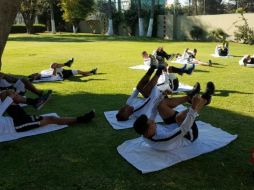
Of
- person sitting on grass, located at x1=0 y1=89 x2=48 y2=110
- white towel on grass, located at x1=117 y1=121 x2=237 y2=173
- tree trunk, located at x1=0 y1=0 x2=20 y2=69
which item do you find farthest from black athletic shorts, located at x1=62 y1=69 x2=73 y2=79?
white towel on grass, located at x1=117 y1=121 x2=237 y2=173

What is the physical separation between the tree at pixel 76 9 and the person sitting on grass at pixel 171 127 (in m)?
35.6

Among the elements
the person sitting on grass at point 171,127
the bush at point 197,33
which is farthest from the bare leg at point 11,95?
the bush at point 197,33

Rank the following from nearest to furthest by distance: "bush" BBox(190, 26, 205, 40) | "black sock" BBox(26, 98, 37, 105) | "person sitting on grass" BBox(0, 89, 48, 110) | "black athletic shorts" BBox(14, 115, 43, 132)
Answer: "black athletic shorts" BBox(14, 115, 43, 132) < "person sitting on grass" BBox(0, 89, 48, 110) < "black sock" BBox(26, 98, 37, 105) < "bush" BBox(190, 26, 205, 40)

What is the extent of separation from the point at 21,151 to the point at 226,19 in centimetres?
2652

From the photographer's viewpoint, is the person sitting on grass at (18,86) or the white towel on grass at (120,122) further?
the person sitting on grass at (18,86)

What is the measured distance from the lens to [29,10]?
Result: 39.9m

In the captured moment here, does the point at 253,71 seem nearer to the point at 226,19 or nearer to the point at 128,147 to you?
the point at 128,147

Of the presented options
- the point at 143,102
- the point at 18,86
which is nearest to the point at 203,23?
the point at 18,86

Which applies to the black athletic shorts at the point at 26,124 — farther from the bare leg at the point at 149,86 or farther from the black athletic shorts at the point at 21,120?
the bare leg at the point at 149,86

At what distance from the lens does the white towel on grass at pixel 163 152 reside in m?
4.79

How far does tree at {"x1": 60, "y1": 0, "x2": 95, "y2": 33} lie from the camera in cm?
3944

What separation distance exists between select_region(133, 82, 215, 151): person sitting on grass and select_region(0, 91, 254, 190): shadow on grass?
1.09 feet

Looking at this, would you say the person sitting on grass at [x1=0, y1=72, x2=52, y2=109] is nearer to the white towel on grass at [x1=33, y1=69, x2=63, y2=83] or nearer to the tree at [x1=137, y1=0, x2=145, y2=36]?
the white towel on grass at [x1=33, y1=69, x2=63, y2=83]

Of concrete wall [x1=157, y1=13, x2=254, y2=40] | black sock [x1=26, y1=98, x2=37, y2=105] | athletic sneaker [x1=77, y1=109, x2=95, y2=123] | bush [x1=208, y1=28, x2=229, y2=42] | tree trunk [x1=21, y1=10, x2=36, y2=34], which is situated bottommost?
athletic sneaker [x1=77, y1=109, x2=95, y2=123]
